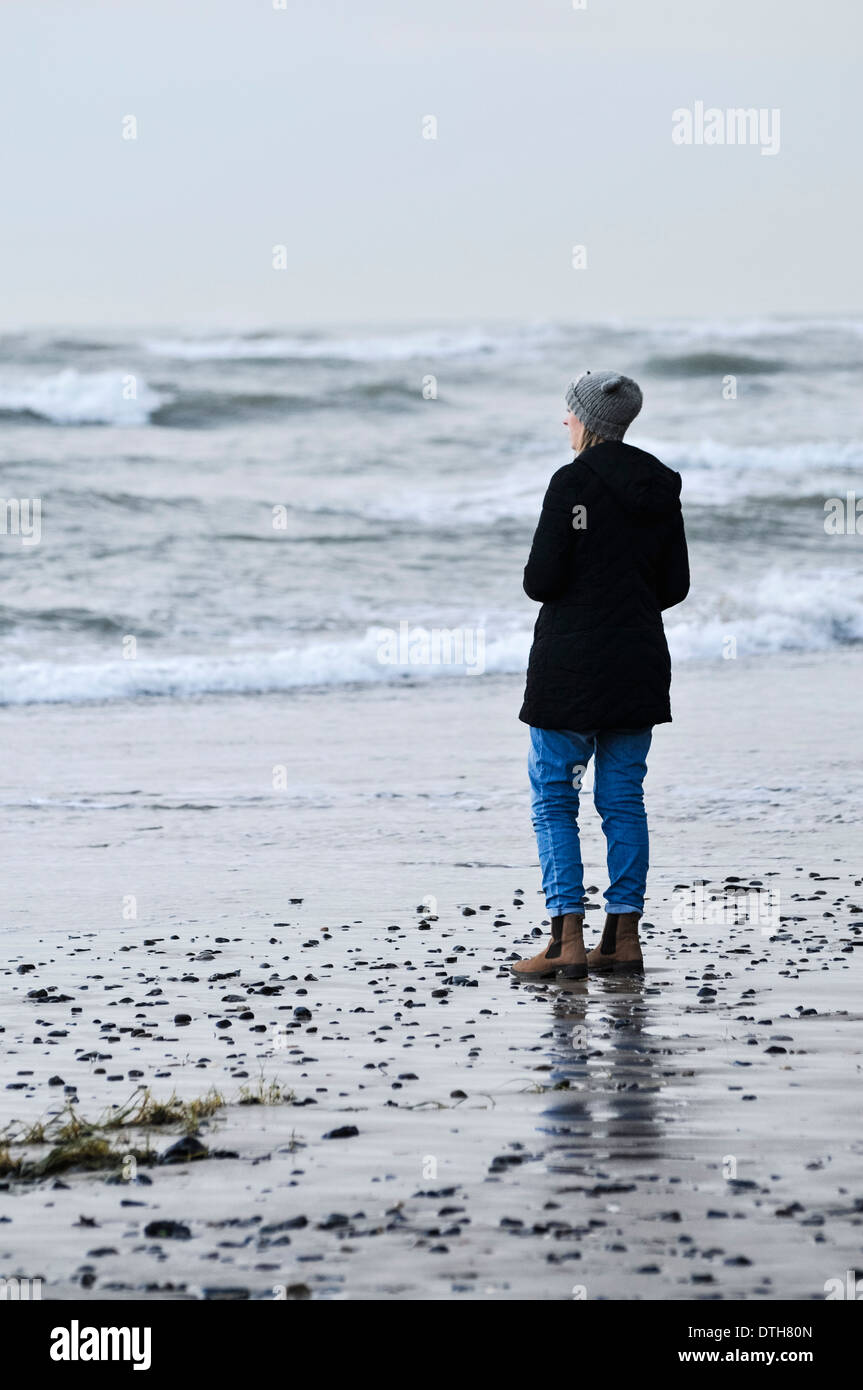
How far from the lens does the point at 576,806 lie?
19.6ft

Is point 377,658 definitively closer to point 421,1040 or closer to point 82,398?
point 421,1040

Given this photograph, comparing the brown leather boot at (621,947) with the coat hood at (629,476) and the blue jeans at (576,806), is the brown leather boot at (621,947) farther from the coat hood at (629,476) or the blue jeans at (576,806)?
the coat hood at (629,476)

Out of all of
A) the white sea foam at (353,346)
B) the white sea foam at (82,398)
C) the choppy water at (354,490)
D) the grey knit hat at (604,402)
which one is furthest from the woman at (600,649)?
the white sea foam at (353,346)

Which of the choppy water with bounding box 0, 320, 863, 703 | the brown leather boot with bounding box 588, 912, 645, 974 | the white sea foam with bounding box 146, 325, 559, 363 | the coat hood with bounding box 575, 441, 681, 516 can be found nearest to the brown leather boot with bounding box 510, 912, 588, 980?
the brown leather boot with bounding box 588, 912, 645, 974

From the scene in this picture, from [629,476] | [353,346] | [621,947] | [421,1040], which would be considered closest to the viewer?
[421,1040]

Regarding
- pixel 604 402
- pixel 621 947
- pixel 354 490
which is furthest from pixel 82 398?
pixel 621 947

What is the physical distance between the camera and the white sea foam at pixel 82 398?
103 ft

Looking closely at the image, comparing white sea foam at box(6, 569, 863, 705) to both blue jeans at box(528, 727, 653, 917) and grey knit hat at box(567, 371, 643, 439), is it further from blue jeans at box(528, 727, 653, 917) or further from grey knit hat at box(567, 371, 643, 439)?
grey knit hat at box(567, 371, 643, 439)

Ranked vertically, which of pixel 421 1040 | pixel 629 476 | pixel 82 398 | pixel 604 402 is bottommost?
pixel 421 1040

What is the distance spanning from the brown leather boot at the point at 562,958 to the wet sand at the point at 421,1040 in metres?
0.10

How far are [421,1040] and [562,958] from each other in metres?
0.91
